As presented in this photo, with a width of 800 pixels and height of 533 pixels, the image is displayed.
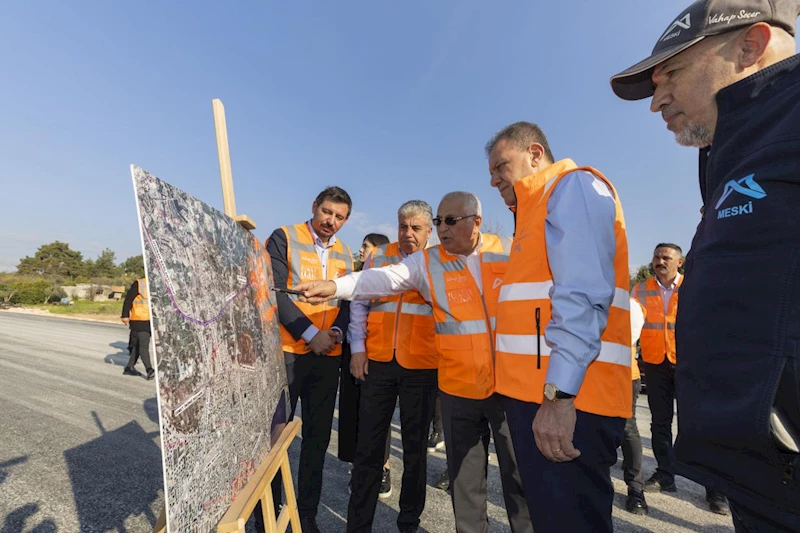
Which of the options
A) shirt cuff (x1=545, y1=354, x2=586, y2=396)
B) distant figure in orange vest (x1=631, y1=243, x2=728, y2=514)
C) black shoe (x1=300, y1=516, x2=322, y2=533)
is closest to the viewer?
shirt cuff (x1=545, y1=354, x2=586, y2=396)

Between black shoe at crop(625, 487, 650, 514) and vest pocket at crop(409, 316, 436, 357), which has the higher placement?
vest pocket at crop(409, 316, 436, 357)

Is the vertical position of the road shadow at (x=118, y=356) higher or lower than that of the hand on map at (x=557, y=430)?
lower

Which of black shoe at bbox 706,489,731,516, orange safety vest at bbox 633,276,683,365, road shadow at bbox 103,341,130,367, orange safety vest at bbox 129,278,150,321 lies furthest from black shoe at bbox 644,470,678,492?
road shadow at bbox 103,341,130,367

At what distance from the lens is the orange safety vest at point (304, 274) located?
2.96m

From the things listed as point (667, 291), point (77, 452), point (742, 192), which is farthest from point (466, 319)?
point (77, 452)

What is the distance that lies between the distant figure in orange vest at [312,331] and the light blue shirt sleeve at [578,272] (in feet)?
5.97

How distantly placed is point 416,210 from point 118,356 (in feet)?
36.7

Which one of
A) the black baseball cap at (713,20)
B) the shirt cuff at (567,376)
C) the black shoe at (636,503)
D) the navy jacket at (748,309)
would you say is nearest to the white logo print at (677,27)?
the black baseball cap at (713,20)

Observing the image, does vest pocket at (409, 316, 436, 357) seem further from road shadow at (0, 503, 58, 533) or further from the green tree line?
the green tree line

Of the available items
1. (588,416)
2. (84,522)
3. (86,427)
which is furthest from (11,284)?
(588,416)

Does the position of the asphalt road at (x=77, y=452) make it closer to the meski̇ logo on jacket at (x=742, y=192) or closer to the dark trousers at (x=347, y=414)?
the dark trousers at (x=347, y=414)

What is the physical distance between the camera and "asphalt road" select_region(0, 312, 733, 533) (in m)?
3.10

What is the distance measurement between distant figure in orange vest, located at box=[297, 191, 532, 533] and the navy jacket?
1274 mm

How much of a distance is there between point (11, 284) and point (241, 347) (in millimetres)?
57513
